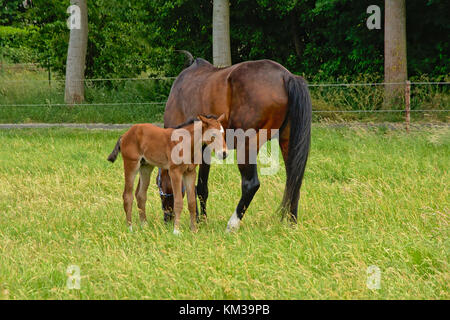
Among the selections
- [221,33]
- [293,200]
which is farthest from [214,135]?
[221,33]

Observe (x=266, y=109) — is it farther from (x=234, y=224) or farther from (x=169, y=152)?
(x=234, y=224)

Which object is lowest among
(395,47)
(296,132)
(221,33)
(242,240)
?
(242,240)

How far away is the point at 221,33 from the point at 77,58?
4.55 m

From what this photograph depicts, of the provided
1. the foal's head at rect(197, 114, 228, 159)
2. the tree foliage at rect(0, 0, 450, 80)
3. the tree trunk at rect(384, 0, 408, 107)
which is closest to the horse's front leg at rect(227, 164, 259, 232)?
the foal's head at rect(197, 114, 228, 159)

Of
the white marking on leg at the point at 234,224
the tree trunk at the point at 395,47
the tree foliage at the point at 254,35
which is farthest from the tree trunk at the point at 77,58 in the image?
the white marking on leg at the point at 234,224

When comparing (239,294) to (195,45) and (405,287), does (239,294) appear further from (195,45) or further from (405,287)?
(195,45)

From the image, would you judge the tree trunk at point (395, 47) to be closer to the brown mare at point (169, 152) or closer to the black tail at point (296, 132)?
the black tail at point (296, 132)

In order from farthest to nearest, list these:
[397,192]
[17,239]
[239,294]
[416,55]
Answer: [416,55]
[397,192]
[17,239]
[239,294]

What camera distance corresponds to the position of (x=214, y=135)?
566 centimetres

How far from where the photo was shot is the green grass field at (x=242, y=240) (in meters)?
4.65

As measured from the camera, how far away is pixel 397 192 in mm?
7535

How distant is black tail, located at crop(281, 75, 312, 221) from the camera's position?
6.25 m

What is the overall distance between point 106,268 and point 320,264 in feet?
5.78
